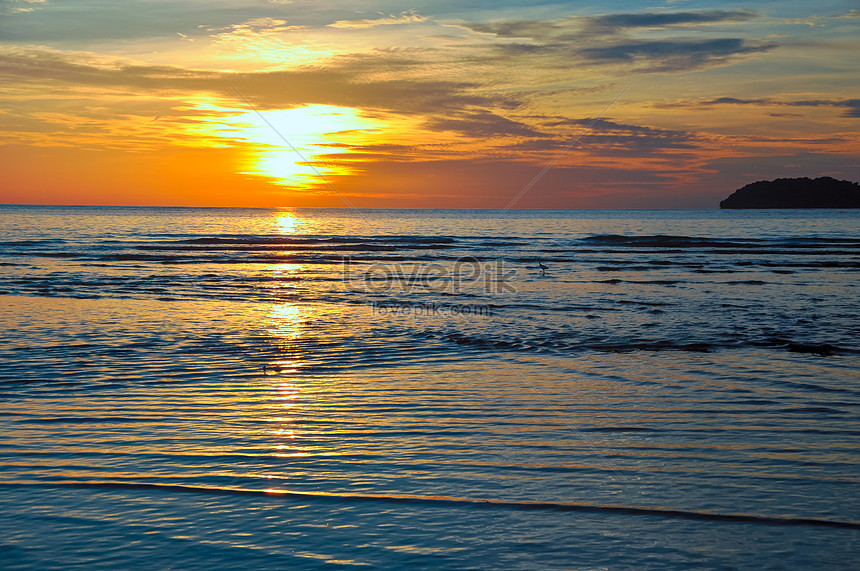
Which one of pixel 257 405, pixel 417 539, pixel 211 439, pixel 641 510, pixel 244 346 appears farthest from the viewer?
pixel 244 346

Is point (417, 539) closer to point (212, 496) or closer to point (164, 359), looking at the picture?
point (212, 496)

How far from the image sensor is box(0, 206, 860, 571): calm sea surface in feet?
16.4

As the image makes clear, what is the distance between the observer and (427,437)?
24.5 feet

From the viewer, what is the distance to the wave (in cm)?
537

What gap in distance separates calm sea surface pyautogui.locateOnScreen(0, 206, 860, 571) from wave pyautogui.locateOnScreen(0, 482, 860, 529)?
0.02 m

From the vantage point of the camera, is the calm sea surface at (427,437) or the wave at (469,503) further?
the wave at (469,503)

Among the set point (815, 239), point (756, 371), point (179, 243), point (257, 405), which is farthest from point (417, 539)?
point (815, 239)

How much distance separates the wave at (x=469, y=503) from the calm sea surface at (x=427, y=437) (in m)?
0.02

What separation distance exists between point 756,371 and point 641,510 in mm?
6547

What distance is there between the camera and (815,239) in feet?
192

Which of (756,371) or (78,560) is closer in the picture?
(78,560)

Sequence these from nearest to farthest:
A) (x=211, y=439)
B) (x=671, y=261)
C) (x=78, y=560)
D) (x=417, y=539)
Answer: (x=78, y=560)
(x=417, y=539)
(x=211, y=439)
(x=671, y=261)

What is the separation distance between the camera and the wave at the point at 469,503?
5.37 m

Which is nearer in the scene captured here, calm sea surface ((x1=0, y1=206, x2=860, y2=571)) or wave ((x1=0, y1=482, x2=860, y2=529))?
calm sea surface ((x1=0, y1=206, x2=860, y2=571))
